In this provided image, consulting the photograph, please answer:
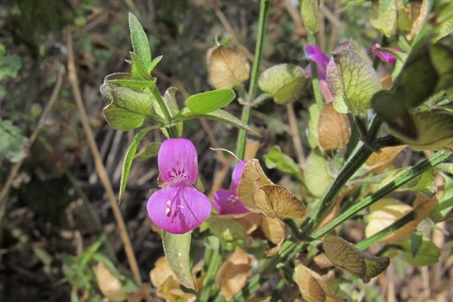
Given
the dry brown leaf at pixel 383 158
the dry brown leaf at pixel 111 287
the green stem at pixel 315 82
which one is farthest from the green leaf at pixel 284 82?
the dry brown leaf at pixel 111 287

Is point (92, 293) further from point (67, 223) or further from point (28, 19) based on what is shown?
point (28, 19)

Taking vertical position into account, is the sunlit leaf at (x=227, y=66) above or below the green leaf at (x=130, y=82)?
below

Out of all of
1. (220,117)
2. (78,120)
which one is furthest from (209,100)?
(78,120)

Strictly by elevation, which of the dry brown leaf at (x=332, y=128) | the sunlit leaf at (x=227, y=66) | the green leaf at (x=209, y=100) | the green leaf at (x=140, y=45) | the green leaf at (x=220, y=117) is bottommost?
the dry brown leaf at (x=332, y=128)

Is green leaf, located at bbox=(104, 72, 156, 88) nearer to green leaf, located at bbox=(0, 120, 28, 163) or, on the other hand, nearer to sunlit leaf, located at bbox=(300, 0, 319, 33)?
sunlit leaf, located at bbox=(300, 0, 319, 33)

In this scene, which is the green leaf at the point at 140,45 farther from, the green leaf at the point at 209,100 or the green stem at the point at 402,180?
the green stem at the point at 402,180

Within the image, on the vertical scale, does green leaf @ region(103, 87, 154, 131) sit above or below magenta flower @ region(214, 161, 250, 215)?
above

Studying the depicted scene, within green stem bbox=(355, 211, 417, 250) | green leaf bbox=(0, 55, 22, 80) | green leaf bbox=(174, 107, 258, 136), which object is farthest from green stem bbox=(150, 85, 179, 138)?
green leaf bbox=(0, 55, 22, 80)
